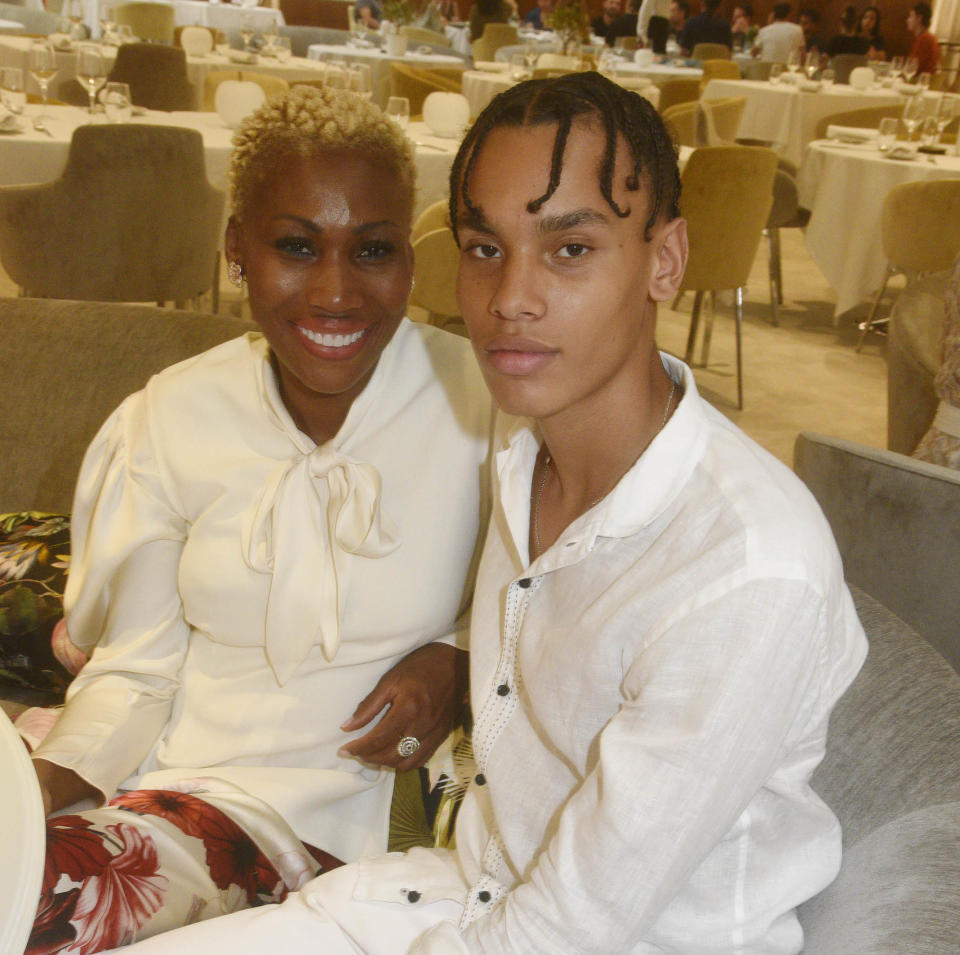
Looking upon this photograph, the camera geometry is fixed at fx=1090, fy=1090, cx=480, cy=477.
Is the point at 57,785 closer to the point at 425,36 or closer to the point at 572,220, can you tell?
the point at 572,220

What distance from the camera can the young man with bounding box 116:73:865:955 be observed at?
34.8 inches

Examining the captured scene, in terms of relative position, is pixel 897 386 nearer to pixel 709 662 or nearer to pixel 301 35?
pixel 709 662

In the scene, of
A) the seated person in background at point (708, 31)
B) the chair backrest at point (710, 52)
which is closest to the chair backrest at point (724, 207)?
the chair backrest at point (710, 52)

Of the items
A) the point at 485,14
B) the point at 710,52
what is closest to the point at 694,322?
the point at 710,52

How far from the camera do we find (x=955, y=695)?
44.0 inches

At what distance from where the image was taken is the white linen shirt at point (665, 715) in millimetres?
876

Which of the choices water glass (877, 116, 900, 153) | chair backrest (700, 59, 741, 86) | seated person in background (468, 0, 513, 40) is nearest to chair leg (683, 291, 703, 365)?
water glass (877, 116, 900, 153)

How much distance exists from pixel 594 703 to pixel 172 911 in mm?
510

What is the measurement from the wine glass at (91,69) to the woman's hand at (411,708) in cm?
353

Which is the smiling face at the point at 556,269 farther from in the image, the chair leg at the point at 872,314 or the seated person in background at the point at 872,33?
the seated person in background at the point at 872,33

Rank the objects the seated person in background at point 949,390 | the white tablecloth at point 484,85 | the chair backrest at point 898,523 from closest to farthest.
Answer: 1. the chair backrest at point 898,523
2. the seated person in background at point 949,390
3. the white tablecloth at point 484,85

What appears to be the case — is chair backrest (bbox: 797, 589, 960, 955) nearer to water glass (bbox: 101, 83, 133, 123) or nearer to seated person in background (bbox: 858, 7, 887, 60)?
water glass (bbox: 101, 83, 133, 123)

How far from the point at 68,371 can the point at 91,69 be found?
2714 mm

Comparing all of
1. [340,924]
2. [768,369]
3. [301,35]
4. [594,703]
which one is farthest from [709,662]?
[301,35]
